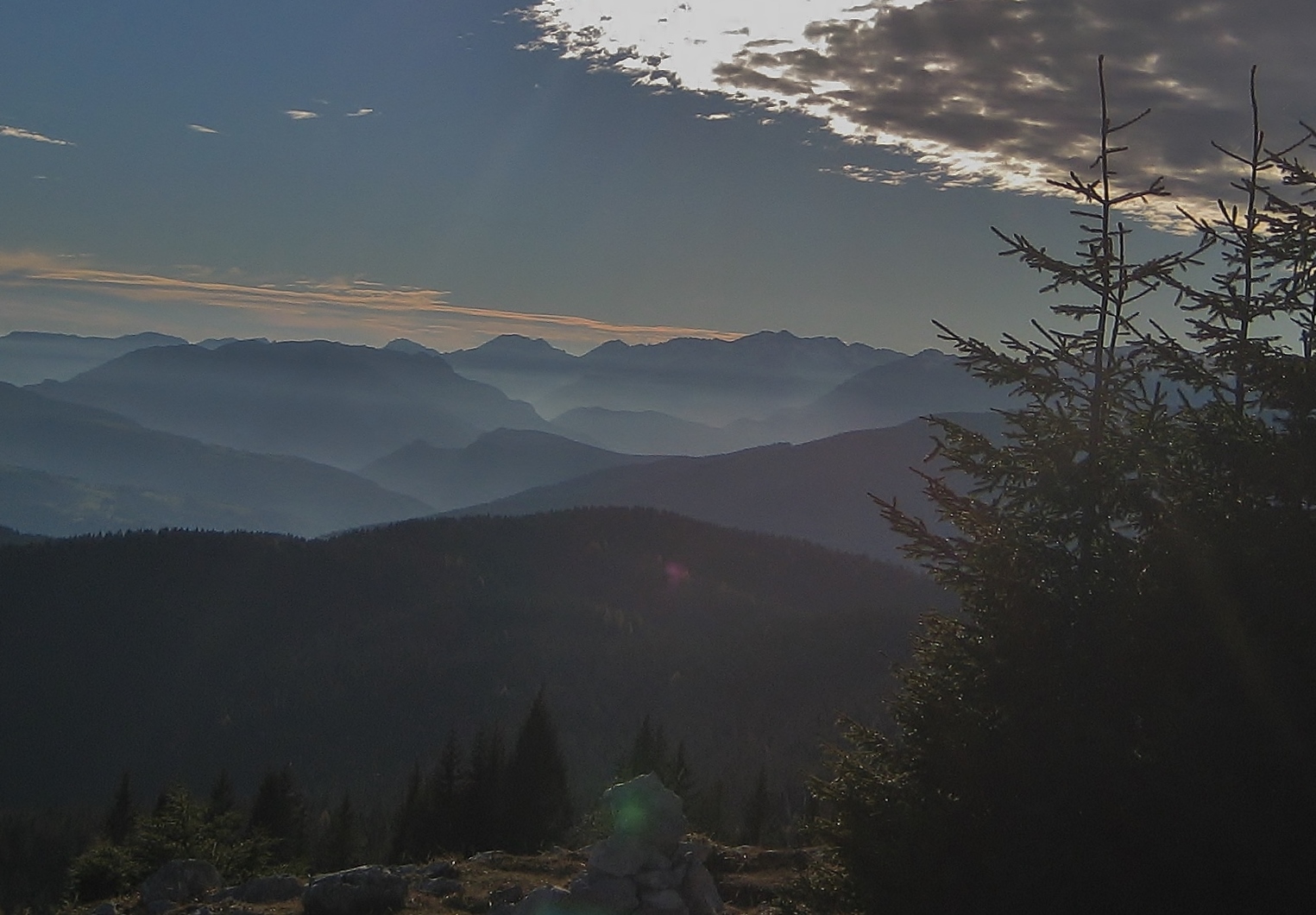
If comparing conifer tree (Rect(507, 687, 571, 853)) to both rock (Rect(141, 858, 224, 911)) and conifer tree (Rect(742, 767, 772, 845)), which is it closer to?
conifer tree (Rect(742, 767, 772, 845))

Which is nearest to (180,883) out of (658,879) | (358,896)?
(358,896)

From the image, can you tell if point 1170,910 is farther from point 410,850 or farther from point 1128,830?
point 410,850

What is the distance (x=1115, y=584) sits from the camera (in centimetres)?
1444

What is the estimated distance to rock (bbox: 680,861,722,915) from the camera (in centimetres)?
2095

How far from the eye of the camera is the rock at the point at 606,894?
65.7 feet

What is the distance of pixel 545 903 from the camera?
66.2ft

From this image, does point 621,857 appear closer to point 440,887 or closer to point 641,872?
point 641,872

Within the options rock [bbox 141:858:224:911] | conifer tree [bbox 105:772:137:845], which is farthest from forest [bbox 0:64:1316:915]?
conifer tree [bbox 105:772:137:845]

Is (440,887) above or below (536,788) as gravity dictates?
above

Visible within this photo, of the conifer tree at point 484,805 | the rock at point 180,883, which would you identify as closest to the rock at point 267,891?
the rock at point 180,883

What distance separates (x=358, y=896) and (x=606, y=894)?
6857 millimetres

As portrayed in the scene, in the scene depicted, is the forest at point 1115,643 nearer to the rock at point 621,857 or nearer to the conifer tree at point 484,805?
the rock at point 621,857

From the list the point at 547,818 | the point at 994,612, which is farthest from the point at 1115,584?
the point at 547,818

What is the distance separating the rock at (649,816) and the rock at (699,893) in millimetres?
663
